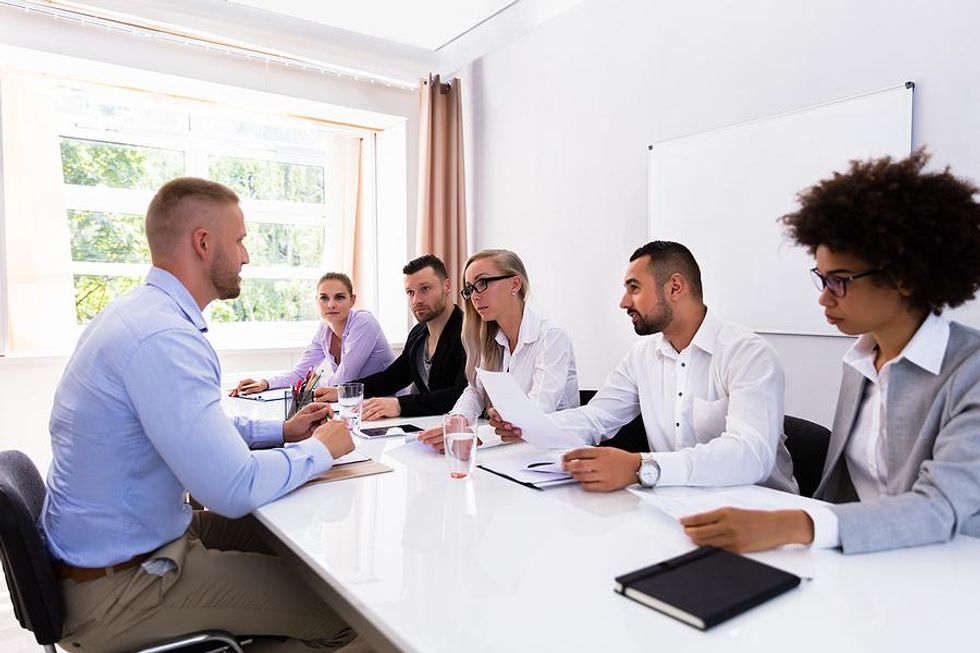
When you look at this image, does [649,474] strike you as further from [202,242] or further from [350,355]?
[350,355]

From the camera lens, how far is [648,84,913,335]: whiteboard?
2424mm

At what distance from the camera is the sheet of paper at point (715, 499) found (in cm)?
120

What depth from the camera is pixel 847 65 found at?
2.46m

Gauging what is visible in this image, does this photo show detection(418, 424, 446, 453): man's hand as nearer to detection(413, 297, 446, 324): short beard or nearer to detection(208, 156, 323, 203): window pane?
detection(413, 297, 446, 324): short beard

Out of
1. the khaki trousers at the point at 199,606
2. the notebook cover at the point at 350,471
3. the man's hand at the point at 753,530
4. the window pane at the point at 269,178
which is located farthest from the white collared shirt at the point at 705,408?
the window pane at the point at 269,178

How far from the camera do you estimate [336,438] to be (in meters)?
1.56

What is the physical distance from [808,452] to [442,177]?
3.25 m

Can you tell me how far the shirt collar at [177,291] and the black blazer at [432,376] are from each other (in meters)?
1.03

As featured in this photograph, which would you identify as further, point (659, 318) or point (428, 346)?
point (428, 346)

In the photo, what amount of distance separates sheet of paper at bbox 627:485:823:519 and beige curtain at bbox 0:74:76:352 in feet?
12.6

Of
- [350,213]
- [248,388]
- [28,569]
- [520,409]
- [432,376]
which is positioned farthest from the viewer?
[350,213]

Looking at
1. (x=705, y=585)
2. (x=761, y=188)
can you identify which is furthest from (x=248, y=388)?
(x=705, y=585)

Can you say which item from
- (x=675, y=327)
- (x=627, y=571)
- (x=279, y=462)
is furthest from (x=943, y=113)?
(x=279, y=462)

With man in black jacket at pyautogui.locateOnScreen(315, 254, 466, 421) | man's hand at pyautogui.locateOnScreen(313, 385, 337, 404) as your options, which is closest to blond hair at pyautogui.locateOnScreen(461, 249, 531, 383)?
man in black jacket at pyautogui.locateOnScreen(315, 254, 466, 421)
